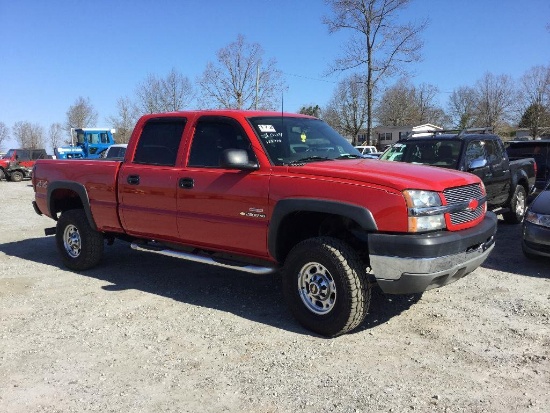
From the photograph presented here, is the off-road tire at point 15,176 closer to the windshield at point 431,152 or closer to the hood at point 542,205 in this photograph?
the windshield at point 431,152

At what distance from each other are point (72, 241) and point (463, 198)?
197 inches

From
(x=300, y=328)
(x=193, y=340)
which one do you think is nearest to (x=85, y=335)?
(x=193, y=340)

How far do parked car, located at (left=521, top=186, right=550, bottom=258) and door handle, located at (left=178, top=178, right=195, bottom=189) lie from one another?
4407mm

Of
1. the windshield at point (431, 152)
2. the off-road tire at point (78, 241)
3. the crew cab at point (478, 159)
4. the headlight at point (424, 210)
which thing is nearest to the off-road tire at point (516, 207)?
the crew cab at point (478, 159)

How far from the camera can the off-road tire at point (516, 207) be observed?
9477 millimetres

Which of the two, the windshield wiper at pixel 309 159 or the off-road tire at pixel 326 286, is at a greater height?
the windshield wiper at pixel 309 159

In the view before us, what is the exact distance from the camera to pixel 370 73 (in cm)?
2941

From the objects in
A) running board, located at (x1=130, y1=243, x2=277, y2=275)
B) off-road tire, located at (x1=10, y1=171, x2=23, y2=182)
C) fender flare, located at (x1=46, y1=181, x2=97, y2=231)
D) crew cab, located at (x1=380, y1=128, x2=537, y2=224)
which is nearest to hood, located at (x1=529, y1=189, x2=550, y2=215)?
crew cab, located at (x1=380, y1=128, x2=537, y2=224)

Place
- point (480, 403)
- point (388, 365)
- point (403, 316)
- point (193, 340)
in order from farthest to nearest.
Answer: point (403, 316) → point (193, 340) → point (388, 365) → point (480, 403)

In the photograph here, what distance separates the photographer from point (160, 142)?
5.54 metres

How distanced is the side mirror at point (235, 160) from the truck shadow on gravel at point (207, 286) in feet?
4.85

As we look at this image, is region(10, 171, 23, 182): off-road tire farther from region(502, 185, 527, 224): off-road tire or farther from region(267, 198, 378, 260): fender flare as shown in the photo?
region(267, 198, 378, 260): fender flare

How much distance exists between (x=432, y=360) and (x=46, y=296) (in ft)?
13.8

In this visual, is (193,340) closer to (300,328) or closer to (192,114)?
(300,328)
